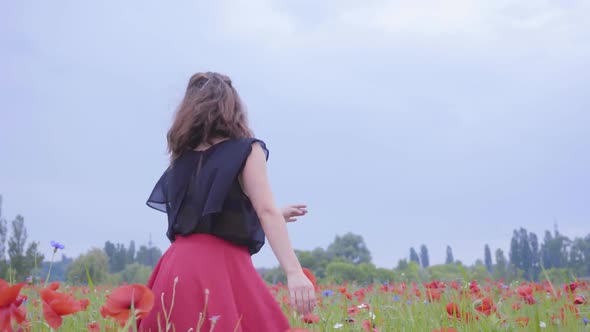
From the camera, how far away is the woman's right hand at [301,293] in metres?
2.24

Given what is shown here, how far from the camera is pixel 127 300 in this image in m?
1.51

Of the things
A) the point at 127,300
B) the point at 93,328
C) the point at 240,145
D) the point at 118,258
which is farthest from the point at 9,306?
the point at 118,258

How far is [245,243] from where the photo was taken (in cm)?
273

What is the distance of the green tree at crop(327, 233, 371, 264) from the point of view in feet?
159

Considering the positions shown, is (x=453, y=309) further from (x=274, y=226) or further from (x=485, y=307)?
(x=274, y=226)

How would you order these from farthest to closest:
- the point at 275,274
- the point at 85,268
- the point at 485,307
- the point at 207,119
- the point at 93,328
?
the point at 275,274 → the point at 93,328 → the point at 207,119 → the point at 485,307 → the point at 85,268

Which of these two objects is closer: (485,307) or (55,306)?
(55,306)

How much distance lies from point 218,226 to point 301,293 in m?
0.60

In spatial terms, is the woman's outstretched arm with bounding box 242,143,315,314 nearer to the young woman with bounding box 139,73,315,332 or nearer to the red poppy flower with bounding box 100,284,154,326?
the young woman with bounding box 139,73,315,332

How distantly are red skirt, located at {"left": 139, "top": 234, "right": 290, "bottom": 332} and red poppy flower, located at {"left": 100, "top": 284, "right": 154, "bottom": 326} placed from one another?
94 cm

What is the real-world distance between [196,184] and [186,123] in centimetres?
30

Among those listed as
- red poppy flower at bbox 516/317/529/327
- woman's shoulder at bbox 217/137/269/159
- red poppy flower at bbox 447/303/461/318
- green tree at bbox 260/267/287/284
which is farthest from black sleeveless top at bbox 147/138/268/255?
green tree at bbox 260/267/287/284

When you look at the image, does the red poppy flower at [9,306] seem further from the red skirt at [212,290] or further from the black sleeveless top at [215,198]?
the black sleeveless top at [215,198]

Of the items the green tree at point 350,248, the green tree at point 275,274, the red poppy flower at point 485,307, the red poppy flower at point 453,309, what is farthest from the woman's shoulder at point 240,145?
the green tree at point 350,248
